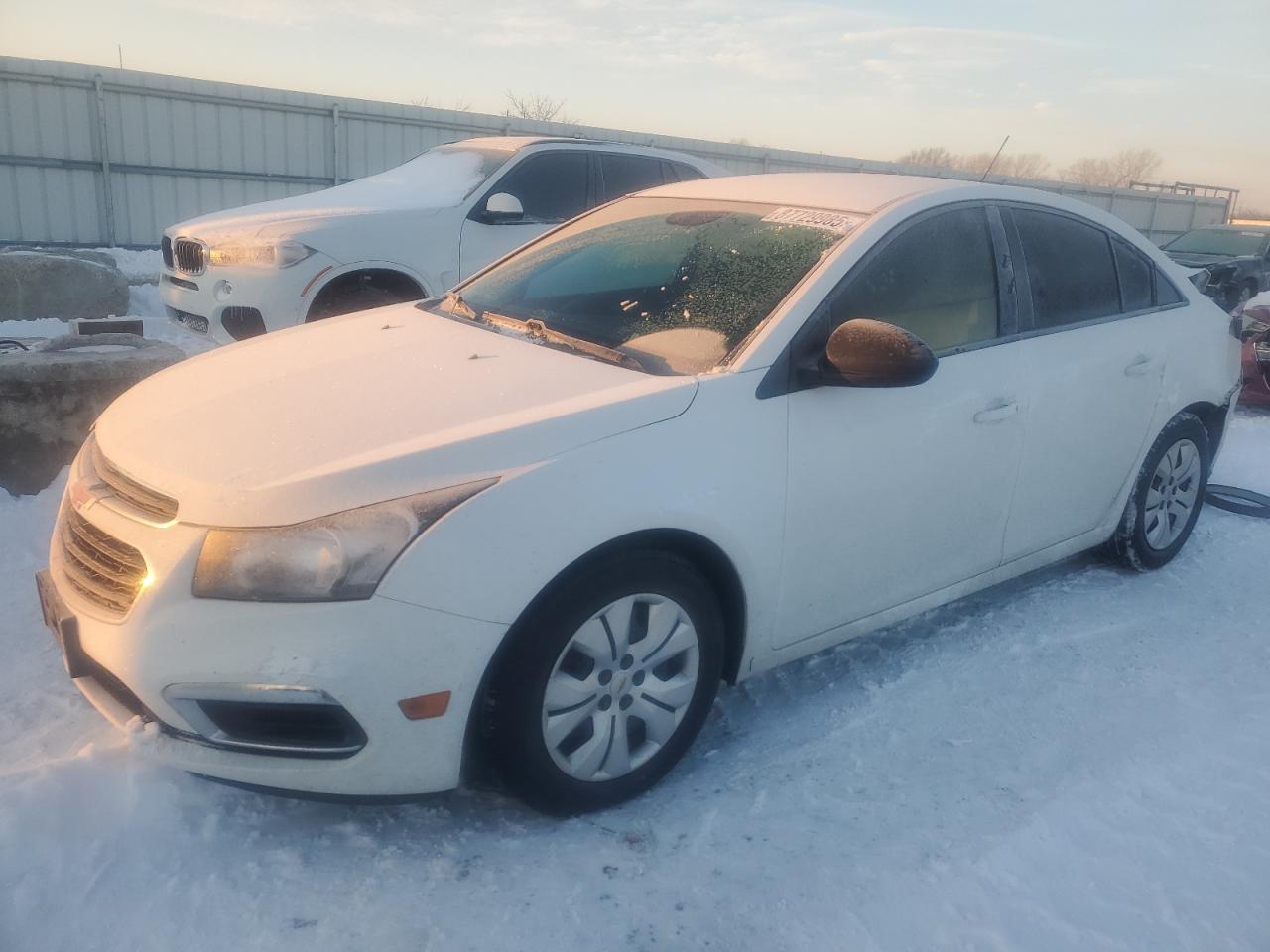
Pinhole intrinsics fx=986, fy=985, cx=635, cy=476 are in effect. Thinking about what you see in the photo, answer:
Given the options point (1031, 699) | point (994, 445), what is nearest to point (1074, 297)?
point (994, 445)

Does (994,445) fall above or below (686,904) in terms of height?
above

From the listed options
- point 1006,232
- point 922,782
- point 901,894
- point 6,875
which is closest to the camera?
point 6,875

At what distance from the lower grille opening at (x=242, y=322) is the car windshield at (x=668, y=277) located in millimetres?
2924

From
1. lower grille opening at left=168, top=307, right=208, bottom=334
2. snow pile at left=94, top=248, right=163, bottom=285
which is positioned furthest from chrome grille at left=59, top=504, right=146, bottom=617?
snow pile at left=94, top=248, right=163, bottom=285

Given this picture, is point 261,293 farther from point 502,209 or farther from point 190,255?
point 502,209

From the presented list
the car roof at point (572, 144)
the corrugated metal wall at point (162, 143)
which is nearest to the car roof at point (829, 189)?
the car roof at point (572, 144)

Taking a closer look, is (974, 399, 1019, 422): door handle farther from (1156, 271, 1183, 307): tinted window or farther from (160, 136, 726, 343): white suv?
(160, 136, 726, 343): white suv

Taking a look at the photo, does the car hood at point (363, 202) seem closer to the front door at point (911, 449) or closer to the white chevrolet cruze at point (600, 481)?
the white chevrolet cruze at point (600, 481)

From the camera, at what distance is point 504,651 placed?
89.7 inches

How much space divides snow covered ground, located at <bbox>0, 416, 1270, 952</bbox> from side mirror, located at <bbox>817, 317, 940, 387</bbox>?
3.63 ft

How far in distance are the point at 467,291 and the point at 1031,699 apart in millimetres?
2485

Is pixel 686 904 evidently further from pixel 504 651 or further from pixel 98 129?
pixel 98 129

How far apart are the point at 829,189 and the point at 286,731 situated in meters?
2.46

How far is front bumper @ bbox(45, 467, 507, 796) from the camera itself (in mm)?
2104
